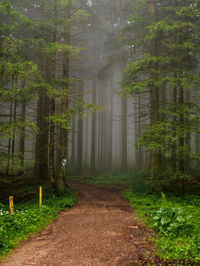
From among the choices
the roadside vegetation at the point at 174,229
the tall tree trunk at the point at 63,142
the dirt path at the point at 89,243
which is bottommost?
the dirt path at the point at 89,243

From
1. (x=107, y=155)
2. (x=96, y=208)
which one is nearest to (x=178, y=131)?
(x=96, y=208)

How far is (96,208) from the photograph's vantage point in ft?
31.9

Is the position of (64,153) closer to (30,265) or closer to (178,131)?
(178,131)

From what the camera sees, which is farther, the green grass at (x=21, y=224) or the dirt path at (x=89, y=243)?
the green grass at (x=21, y=224)

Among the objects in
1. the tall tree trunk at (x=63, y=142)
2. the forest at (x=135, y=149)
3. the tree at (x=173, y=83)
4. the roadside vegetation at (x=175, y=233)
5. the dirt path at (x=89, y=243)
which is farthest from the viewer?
the tall tree trunk at (x=63, y=142)

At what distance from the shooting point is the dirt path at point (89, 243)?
4508mm

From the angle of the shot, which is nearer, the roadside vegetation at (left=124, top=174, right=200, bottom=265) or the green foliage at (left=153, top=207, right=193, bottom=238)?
the roadside vegetation at (left=124, top=174, right=200, bottom=265)

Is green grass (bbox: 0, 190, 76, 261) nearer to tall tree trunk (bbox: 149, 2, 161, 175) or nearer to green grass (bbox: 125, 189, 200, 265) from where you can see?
green grass (bbox: 125, 189, 200, 265)

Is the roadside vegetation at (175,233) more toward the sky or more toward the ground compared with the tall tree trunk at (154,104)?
more toward the ground

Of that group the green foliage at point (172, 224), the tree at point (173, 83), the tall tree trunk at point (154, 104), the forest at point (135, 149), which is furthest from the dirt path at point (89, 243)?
the tall tree trunk at point (154, 104)

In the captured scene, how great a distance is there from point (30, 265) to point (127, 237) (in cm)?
282

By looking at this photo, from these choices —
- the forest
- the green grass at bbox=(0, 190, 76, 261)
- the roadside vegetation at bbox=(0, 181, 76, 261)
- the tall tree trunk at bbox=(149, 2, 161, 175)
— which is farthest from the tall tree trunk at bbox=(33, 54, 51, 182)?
the tall tree trunk at bbox=(149, 2, 161, 175)

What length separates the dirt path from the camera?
451 centimetres

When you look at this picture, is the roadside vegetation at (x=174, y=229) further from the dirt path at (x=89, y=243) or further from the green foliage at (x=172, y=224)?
the dirt path at (x=89, y=243)
